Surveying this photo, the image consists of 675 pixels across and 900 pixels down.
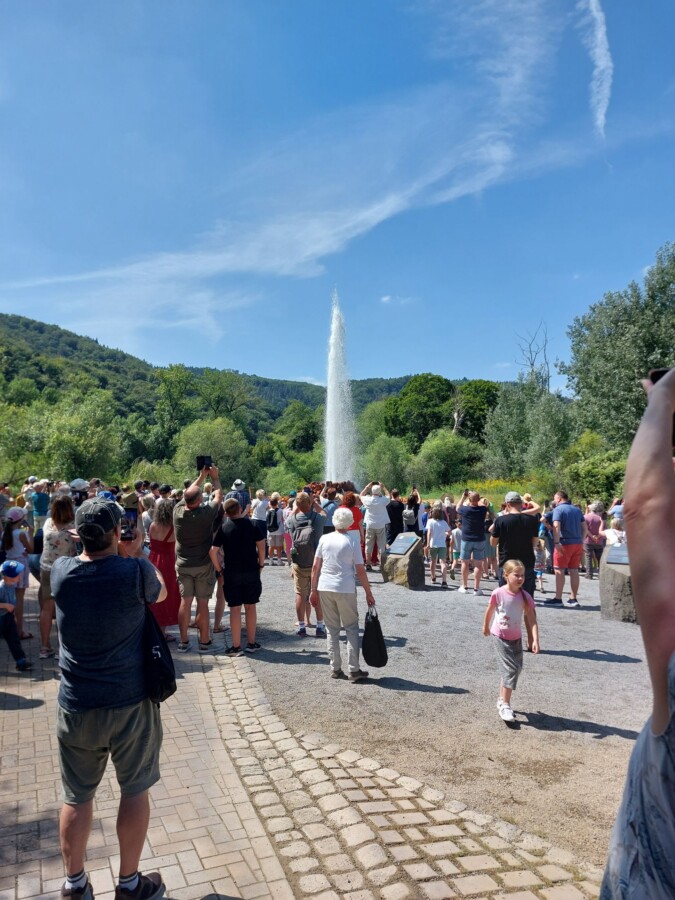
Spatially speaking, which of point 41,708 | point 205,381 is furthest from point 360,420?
point 41,708

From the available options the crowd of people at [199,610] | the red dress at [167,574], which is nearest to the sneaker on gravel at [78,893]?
the crowd of people at [199,610]

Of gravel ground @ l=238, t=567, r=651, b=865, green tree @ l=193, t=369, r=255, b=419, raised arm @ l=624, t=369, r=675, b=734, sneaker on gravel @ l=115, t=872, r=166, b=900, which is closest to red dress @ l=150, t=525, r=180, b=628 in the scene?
gravel ground @ l=238, t=567, r=651, b=865

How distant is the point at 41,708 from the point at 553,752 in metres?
4.58

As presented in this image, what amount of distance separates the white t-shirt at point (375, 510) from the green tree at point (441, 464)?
3936 centimetres

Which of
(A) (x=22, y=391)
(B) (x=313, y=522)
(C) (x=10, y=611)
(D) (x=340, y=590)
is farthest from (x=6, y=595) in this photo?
(A) (x=22, y=391)

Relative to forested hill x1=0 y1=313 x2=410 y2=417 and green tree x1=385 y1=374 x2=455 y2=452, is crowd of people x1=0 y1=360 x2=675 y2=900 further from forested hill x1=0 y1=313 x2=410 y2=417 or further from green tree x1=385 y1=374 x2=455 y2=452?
forested hill x1=0 y1=313 x2=410 y2=417

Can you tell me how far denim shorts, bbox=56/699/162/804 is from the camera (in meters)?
2.97

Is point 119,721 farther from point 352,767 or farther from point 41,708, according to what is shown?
point 41,708

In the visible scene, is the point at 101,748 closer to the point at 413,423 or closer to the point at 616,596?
the point at 616,596

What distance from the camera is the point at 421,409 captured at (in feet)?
264

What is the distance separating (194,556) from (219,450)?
52.5 metres

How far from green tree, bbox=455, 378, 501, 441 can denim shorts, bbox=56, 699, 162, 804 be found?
7055cm

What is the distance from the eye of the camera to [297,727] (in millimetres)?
5496

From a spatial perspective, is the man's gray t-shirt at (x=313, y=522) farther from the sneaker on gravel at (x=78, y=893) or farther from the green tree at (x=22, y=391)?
the green tree at (x=22, y=391)
